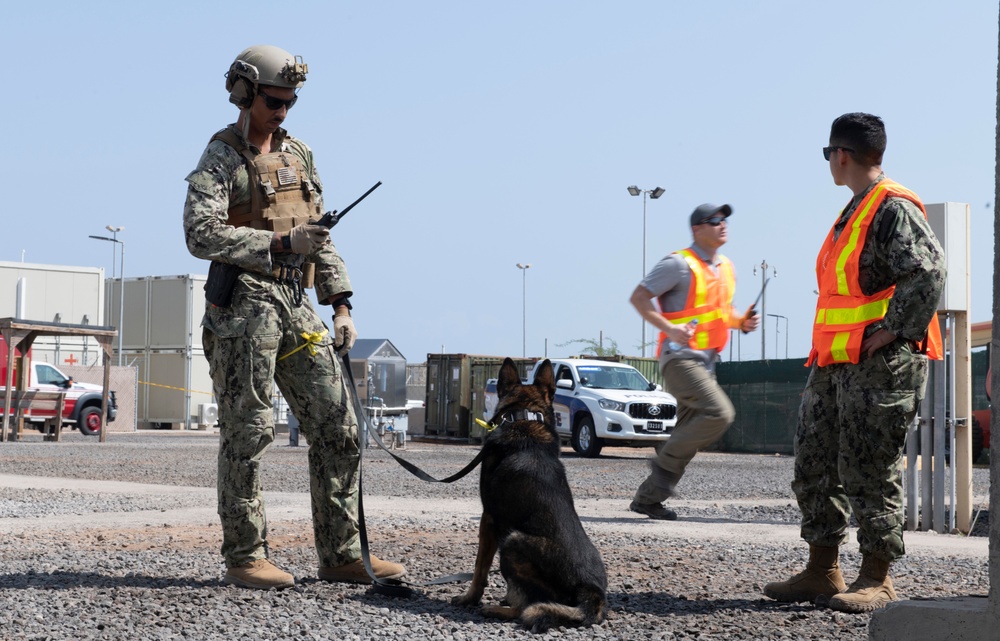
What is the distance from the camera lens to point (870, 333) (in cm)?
481

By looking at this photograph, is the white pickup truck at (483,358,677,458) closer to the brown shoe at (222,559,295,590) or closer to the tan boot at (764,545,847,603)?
the tan boot at (764,545,847,603)

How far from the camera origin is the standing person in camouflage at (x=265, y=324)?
500 cm

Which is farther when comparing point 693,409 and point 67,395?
point 67,395

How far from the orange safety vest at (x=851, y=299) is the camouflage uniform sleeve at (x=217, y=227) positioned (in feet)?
7.92

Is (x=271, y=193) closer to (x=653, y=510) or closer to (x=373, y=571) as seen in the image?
(x=373, y=571)

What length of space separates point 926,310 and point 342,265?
262cm

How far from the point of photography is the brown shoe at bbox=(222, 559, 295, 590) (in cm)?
501

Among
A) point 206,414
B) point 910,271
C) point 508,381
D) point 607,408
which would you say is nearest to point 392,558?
point 508,381

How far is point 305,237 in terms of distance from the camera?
4.96 m

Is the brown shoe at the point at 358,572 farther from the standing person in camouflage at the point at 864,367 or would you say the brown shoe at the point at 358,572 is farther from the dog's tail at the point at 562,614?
the standing person in camouflage at the point at 864,367

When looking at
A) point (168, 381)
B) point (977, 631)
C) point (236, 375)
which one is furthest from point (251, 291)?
point (168, 381)

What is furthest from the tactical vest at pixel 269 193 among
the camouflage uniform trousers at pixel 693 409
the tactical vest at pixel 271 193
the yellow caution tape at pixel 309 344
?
the camouflage uniform trousers at pixel 693 409

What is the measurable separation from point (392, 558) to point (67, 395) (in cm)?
2530

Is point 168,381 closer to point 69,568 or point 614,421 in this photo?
point 614,421
